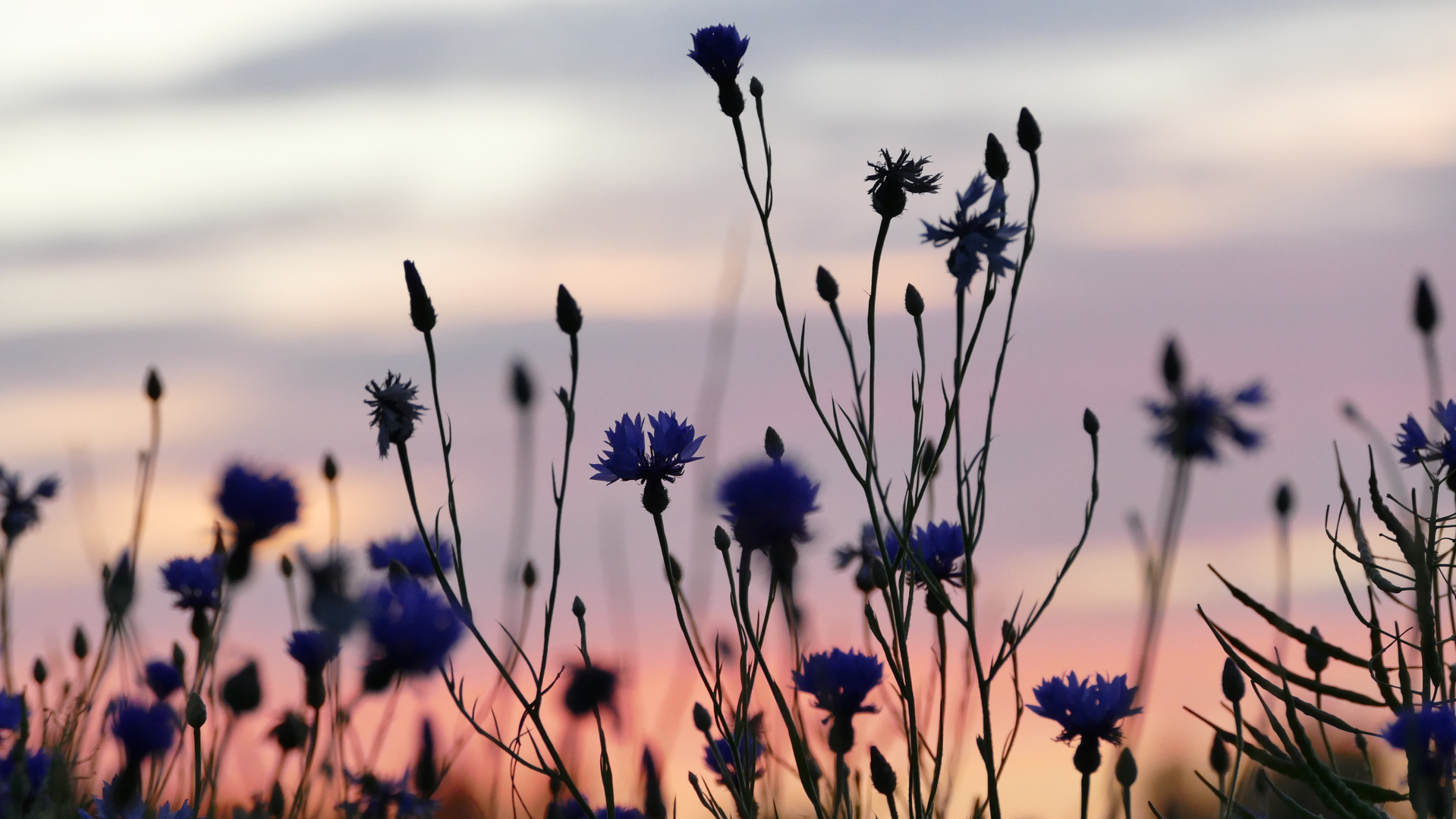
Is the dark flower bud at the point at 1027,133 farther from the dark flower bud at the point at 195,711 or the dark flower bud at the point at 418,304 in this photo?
the dark flower bud at the point at 195,711

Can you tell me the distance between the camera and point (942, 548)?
2.32m

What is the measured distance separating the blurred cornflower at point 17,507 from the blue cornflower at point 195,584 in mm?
961

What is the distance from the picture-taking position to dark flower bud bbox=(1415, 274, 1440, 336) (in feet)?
10.8

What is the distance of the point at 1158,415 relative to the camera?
3750 mm

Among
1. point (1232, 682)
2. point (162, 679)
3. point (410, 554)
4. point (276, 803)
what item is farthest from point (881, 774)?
point (162, 679)

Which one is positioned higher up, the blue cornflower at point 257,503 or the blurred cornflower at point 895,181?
the blurred cornflower at point 895,181

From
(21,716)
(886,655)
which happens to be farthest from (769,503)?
(21,716)

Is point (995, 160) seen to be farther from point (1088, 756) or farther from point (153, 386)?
point (153, 386)

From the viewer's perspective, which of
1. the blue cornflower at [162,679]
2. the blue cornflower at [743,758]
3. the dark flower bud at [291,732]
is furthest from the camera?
the blue cornflower at [162,679]

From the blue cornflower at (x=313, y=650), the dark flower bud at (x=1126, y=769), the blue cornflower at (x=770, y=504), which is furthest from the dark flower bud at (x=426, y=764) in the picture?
the dark flower bud at (x=1126, y=769)

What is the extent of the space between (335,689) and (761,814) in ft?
2.40

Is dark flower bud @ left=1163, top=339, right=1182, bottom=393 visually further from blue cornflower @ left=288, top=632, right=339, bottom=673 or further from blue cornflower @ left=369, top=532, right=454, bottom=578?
blue cornflower @ left=288, top=632, right=339, bottom=673

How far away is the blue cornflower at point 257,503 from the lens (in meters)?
2.38

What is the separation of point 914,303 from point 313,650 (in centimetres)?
107
